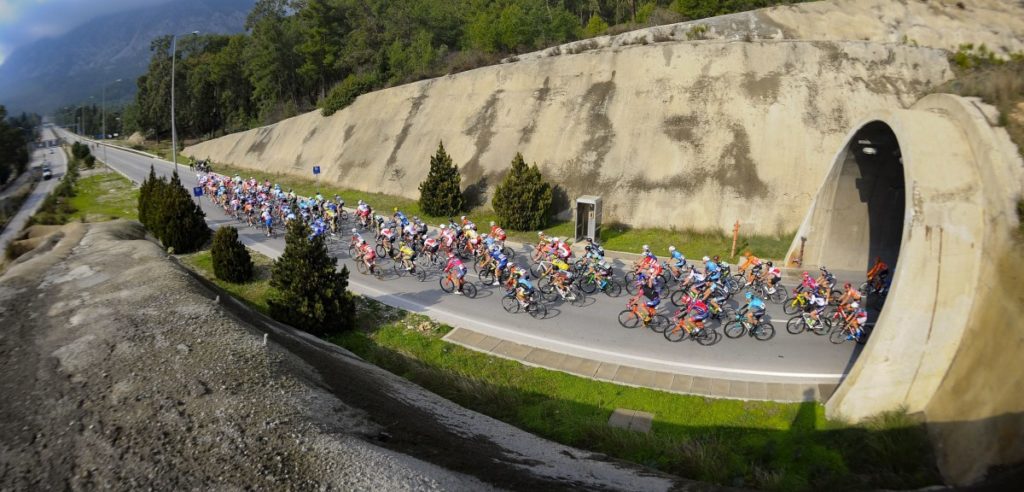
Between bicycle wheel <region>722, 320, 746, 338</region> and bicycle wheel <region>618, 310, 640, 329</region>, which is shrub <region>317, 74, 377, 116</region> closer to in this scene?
bicycle wheel <region>618, 310, 640, 329</region>

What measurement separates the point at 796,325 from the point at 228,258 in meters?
17.3

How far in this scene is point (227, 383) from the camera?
28.4ft

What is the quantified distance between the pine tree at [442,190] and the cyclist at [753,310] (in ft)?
57.5

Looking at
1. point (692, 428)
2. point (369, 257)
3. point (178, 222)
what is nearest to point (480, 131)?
point (369, 257)

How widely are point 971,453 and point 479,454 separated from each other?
7.29 meters

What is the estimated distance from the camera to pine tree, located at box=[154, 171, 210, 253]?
22833 millimetres

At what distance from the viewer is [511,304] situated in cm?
1623

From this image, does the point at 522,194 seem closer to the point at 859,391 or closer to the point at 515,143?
the point at 515,143

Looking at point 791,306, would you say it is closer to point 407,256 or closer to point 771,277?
point 771,277

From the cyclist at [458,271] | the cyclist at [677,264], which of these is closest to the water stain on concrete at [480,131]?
the cyclist at [458,271]

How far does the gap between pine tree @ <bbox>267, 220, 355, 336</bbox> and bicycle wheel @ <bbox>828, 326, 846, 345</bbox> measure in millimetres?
12215

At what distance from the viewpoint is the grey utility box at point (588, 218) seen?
22984mm

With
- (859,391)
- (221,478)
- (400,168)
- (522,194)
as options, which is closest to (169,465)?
(221,478)

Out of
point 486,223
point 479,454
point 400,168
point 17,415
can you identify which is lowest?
point 479,454
